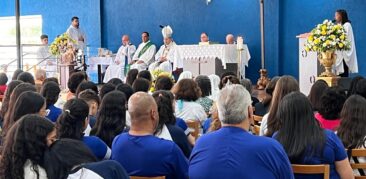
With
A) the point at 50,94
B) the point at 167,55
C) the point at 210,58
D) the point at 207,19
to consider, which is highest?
the point at 207,19

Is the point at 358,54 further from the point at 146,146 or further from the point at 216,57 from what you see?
the point at 146,146

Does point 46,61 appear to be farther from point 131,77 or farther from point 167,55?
point 131,77

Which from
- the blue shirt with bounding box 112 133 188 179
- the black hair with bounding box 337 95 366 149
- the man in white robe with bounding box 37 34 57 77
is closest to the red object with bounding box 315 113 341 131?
the black hair with bounding box 337 95 366 149

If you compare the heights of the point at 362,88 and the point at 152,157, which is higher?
the point at 362,88

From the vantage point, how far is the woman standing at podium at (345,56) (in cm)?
1040

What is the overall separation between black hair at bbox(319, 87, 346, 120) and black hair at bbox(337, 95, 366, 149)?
378mm

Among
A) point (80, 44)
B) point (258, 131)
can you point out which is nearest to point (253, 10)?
point (80, 44)

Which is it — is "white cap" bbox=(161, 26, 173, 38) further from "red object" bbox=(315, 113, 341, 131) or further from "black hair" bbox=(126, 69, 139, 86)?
"red object" bbox=(315, 113, 341, 131)

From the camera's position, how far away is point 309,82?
11.3 m

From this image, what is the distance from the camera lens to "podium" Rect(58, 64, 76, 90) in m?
12.5

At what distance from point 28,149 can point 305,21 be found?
11593 mm

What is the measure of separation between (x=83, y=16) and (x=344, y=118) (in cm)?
1400

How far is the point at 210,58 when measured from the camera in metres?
12.9

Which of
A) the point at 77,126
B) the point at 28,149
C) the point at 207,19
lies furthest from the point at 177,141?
the point at 207,19
